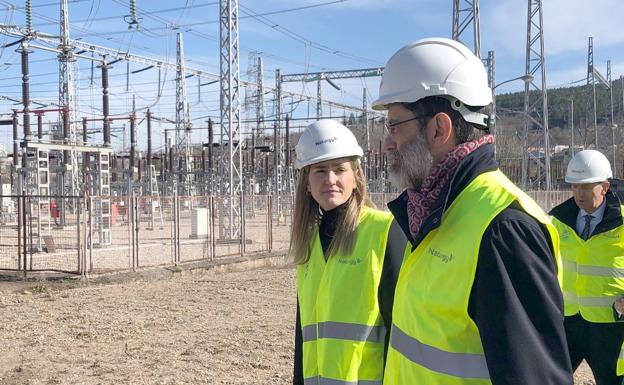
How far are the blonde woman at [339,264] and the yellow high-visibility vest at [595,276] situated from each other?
238 centimetres

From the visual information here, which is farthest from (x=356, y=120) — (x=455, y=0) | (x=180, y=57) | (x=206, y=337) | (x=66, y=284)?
(x=206, y=337)

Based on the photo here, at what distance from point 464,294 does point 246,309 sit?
29.6 ft

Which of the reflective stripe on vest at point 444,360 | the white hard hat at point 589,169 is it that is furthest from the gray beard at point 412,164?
the white hard hat at point 589,169

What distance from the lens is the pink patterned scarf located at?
5.86 ft

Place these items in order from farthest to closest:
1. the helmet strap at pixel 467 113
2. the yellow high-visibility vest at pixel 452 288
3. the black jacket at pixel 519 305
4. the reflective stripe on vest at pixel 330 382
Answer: the reflective stripe on vest at pixel 330 382
the helmet strap at pixel 467 113
the yellow high-visibility vest at pixel 452 288
the black jacket at pixel 519 305

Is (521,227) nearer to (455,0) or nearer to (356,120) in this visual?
(455,0)

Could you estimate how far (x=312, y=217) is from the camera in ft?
10.4

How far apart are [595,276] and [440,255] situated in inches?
138

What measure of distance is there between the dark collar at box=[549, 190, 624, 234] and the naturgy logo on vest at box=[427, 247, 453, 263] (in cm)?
353

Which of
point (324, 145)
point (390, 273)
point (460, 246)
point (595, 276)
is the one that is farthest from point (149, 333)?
point (460, 246)

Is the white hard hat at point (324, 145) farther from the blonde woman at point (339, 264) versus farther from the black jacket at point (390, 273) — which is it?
the black jacket at point (390, 273)

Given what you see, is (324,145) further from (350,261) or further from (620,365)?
(620,365)

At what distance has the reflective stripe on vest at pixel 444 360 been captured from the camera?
1599mm

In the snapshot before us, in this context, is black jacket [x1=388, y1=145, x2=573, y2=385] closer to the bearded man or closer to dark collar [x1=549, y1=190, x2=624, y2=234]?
the bearded man
